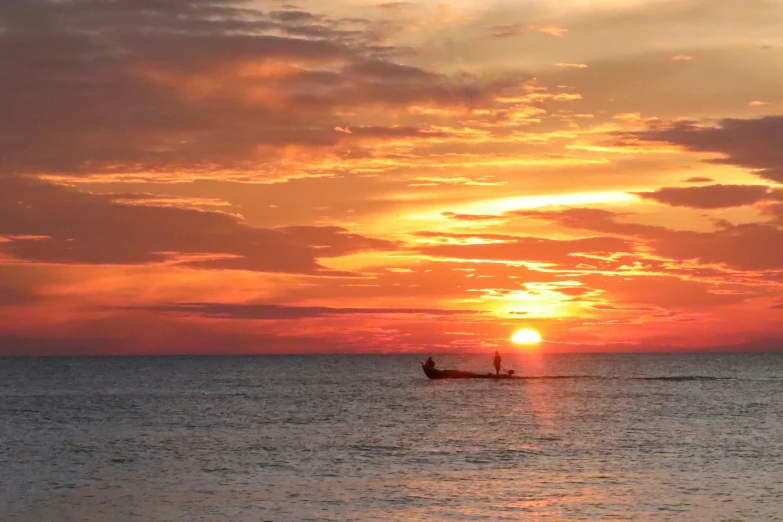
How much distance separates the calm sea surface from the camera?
3291cm

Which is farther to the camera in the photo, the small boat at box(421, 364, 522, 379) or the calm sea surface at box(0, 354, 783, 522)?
the small boat at box(421, 364, 522, 379)

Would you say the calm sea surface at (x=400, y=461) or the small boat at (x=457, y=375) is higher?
the small boat at (x=457, y=375)

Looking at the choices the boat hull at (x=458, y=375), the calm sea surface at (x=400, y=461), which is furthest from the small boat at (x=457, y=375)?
the calm sea surface at (x=400, y=461)

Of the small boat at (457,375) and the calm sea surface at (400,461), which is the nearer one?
the calm sea surface at (400,461)

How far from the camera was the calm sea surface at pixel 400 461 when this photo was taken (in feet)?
108

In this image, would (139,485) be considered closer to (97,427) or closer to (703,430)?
(97,427)

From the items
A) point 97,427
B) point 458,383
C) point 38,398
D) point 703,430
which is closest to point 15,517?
point 97,427

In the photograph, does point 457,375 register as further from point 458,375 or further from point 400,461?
point 400,461

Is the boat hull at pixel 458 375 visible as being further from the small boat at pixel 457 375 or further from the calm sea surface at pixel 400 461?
the calm sea surface at pixel 400 461

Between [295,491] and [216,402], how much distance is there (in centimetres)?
5852

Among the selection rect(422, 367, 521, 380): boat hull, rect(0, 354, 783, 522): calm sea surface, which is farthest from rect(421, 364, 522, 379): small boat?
rect(0, 354, 783, 522): calm sea surface

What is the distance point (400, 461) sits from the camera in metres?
44.2

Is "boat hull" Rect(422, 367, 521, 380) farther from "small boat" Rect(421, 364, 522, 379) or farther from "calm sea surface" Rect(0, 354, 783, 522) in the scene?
"calm sea surface" Rect(0, 354, 783, 522)

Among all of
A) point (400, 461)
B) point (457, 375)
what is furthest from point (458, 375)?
point (400, 461)
